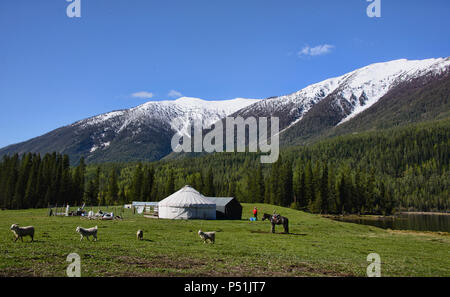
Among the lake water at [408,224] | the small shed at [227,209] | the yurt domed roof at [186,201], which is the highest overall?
the yurt domed roof at [186,201]

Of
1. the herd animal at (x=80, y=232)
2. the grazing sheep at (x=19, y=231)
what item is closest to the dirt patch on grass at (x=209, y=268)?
the herd animal at (x=80, y=232)

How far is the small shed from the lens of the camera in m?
47.9

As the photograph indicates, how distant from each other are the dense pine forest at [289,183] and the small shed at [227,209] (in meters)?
45.7

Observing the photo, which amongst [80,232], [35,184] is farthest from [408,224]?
[35,184]

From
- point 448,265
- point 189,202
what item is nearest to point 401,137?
point 189,202

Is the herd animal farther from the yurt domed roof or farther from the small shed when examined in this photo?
the small shed

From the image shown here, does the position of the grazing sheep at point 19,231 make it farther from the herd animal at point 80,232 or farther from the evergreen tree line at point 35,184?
the evergreen tree line at point 35,184

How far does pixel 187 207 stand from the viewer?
144ft

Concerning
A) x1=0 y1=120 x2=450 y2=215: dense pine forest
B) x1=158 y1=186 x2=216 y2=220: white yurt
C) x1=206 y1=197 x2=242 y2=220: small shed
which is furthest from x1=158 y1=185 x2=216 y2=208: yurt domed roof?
x1=0 y1=120 x2=450 y2=215: dense pine forest

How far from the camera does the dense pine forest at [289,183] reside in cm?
7925

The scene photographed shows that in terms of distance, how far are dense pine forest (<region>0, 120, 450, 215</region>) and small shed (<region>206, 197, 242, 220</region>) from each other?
45.7 meters

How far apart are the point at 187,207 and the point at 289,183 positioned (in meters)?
58.8

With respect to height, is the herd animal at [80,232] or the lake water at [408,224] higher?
the herd animal at [80,232]
